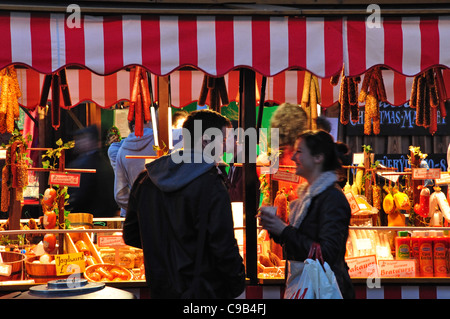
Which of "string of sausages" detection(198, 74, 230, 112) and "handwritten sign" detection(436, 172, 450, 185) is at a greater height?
"string of sausages" detection(198, 74, 230, 112)

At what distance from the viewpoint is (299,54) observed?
4676 millimetres

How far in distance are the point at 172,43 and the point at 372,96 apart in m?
2.01

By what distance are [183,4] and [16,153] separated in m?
1.99

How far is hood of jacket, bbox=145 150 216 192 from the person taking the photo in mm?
3361

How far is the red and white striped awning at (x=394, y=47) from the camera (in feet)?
15.4

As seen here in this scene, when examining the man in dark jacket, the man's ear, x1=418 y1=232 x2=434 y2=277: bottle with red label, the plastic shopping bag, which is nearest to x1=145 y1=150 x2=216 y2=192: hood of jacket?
the man in dark jacket

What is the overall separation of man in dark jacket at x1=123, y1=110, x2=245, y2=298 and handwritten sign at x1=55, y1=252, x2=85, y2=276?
65.2 inches

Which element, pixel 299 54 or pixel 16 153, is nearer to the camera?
pixel 299 54

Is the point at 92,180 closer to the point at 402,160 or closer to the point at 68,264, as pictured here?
the point at 68,264

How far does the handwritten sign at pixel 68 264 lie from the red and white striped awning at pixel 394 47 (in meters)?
2.72

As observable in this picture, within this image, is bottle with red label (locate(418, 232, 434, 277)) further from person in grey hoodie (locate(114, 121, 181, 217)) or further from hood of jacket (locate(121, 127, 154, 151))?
hood of jacket (locate(121, 127, 154, 151))

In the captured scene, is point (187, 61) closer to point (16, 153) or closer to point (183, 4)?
point (183, 4)
